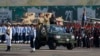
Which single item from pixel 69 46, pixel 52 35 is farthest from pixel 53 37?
pixel 69 46

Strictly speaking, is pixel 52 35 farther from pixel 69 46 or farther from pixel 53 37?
pixel 69 46

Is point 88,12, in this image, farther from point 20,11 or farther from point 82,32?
point 82,32

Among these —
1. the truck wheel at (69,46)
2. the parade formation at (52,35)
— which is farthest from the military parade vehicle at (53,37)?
the truck wheel at (69,46)

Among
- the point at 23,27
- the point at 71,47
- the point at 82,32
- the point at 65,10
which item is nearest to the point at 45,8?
the point at 65,10

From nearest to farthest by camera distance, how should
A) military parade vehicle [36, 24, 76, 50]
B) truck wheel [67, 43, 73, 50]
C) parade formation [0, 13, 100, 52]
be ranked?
parade formation [0, 13, 100, 52], military parade vehicle [36, 24, 76, 50], truck wheel [67, 43, 73, 50]

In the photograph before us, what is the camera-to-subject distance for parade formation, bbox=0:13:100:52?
35719 mm

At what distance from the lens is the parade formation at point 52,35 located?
35719 mm

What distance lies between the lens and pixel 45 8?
65.8 m

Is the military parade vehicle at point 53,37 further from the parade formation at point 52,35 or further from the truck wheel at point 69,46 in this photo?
the truck wheel at point 69,46

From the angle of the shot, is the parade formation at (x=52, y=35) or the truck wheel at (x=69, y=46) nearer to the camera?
the parade formation at (x=52, y=35)

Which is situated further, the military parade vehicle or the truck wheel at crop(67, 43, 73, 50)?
the truck wheel at crop(67, 43, 73, 50)

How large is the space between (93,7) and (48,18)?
483 inches

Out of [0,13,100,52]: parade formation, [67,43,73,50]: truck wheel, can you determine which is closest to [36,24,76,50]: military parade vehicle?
[0,13,100,52]: parade formation

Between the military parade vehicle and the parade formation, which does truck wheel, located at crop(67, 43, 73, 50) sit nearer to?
the parade formation
